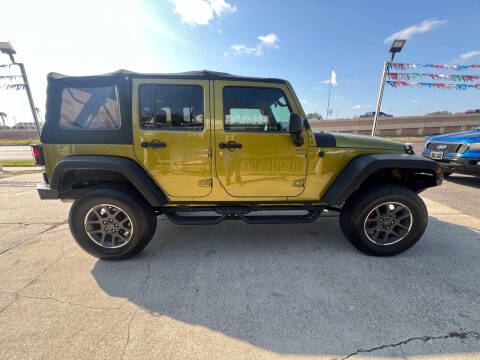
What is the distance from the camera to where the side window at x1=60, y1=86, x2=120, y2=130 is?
2.20m

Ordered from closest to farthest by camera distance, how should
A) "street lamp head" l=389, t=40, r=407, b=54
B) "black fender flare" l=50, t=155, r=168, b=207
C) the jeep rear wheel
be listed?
"black fender flare" l=50, t=155, r=168, b=207, the jeep rear wheel, "street lamp head" l=389, t=40, r=407, b=54

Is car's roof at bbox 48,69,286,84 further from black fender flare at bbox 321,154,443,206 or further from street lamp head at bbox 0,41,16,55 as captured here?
street lamp head at bbox 0,41,16,55

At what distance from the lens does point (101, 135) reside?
7.24 ft

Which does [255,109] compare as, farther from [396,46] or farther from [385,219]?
[396,46]

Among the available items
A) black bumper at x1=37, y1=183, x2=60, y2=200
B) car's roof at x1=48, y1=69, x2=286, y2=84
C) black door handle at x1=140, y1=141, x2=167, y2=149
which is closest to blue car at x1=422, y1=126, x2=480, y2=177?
→ car's roof at x1=48, y1=69, x2=286, y2=84

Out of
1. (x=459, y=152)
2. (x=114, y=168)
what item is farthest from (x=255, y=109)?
(x=459, y=152)

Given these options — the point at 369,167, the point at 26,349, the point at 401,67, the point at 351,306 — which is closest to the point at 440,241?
the point at 369,167

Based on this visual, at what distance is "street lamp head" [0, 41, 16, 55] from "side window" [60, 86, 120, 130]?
717 cm

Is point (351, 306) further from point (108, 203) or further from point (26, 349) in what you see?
point (108, 203)

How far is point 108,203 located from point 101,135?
74 centimetres

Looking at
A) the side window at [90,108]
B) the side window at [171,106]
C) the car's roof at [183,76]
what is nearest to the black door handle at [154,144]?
the side window at [171,106]

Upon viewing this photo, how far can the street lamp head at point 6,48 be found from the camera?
6.12 m

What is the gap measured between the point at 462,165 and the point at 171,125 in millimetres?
6450

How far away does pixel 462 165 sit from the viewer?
4.75 m
